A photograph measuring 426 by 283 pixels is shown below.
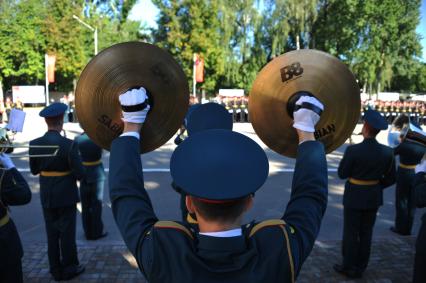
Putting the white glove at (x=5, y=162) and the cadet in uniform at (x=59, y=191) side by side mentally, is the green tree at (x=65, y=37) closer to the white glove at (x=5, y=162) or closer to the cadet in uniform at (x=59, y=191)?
the cadet in uniform at (x=59, y=191)

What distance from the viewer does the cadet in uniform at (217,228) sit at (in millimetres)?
1332

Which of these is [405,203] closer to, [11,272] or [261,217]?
[261,217]

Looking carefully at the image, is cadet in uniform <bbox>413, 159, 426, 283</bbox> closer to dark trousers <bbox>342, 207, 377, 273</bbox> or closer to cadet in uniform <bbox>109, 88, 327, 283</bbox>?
dark trousers <bbox>342, 207, 377, 273</bbox>

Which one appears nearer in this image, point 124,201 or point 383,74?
point 124,201

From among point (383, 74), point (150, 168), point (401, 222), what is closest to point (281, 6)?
point (383, 74)

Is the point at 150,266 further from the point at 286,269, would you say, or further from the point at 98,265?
the point at 98,265

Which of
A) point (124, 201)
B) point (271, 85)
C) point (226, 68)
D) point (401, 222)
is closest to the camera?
point (124, 201)

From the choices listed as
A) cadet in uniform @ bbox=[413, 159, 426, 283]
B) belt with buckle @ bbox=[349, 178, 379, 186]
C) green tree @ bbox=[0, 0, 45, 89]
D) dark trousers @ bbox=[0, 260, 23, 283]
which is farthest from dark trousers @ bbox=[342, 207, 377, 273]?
green tree @ bbox=[0, 0, 45, 89]

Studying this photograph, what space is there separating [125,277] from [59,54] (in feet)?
120

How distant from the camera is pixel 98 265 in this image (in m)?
4.88

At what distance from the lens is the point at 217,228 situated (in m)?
1.40

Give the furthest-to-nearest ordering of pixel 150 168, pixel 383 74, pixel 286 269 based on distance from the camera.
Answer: pixel 383 74 → pixel 150 168 → pixel 286 269

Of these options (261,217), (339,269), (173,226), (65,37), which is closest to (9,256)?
(173,226)

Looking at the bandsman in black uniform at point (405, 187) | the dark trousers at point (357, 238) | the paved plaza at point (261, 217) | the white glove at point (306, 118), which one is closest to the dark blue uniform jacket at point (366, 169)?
the dark trousers at point (357, 238)
